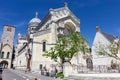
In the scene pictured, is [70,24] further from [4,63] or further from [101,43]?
[4,63]

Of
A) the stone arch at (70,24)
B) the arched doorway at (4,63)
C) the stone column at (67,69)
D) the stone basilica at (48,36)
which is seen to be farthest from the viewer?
Answer: the arched doorway at (4,63)

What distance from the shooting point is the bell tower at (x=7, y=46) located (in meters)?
59.4

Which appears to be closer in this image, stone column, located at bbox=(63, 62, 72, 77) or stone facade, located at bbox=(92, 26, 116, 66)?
stone column, located at bbox=(63, 62, 72, 77)

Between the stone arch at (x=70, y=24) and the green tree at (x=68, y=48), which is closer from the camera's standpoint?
the green tree at (x=68, y=48)

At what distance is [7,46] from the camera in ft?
200

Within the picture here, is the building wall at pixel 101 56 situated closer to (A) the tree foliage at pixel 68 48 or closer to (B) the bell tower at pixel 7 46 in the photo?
(A) the tree foliage at pixel 68 48

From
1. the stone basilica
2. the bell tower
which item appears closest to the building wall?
the stone basilica

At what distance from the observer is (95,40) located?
39750mm

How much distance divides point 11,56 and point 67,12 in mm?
34142

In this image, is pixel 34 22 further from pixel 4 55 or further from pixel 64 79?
pixel 64 79

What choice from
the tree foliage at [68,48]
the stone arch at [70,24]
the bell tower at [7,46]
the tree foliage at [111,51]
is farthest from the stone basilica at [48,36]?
the bell tower at [7,46]

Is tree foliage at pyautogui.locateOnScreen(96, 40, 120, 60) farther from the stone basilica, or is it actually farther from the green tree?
the stone basilica

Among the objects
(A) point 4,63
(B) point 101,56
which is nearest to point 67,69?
(B) point 101,56

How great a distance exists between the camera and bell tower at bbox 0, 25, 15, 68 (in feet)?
195
